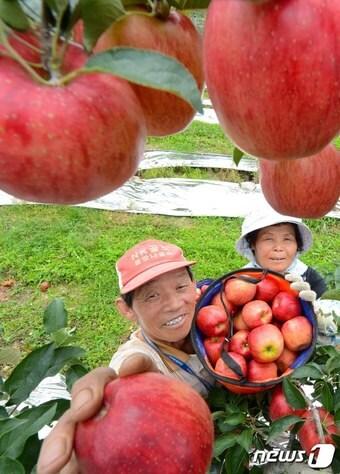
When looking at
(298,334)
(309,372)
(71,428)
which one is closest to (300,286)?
(298,334)

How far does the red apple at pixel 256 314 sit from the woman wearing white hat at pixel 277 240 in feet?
1.33

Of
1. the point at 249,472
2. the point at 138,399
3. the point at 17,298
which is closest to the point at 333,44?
the point at 138,399

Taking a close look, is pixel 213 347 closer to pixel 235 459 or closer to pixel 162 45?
pixel 235 459

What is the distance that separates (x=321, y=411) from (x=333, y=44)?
1015 millimetres

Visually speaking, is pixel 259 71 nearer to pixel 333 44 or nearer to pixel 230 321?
pixel 333 44

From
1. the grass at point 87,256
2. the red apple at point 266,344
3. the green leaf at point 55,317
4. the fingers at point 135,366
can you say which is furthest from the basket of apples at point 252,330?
the grass at point 87,256

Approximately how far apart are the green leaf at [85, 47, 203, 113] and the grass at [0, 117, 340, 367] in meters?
2.43

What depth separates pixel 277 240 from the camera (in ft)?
6.37

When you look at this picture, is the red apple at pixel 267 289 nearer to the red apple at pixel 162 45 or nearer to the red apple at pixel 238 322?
the red apple at pixel 238 322

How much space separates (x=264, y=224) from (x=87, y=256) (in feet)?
5.87

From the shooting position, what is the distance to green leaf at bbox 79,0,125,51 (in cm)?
39

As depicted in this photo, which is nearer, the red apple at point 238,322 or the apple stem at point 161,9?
the apple stem at point 161,9

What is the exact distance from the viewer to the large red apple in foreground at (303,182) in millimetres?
755

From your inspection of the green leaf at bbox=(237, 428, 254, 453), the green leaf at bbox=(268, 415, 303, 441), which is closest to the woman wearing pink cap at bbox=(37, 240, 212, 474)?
the green leaf at bbox=(237, 428, 254, 453)
